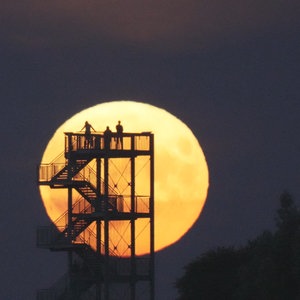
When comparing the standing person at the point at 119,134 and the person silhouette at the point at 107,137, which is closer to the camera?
the standing person at the point at 119,134

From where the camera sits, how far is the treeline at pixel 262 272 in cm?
12394

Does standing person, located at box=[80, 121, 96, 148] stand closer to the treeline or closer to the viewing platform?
the viewing platform

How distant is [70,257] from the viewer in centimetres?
13600

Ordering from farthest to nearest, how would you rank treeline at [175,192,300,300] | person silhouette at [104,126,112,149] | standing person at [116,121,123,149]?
person silhouette at [104,126,112,149]
standing person at [116,121,123,149]
treeline at [175,192,300,300]

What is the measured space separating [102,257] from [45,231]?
3571 millimetres

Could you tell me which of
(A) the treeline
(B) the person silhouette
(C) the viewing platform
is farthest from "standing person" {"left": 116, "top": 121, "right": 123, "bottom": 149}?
(A) the treeline

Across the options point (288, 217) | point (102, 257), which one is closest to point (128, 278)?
point (102, 257)

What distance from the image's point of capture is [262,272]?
12525cm

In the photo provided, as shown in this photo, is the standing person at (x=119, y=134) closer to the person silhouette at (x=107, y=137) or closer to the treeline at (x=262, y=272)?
the person silhouette at (x=107, y=137)

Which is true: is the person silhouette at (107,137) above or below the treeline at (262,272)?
above

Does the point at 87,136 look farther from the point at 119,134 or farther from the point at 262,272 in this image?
the point at 262,272

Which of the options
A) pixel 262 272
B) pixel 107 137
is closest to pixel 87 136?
pixel 107 137

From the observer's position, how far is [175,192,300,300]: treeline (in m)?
124

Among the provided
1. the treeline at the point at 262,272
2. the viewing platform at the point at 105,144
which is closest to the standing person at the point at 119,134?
the viewing platform at the point at 105,144
